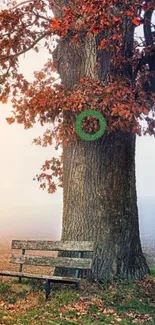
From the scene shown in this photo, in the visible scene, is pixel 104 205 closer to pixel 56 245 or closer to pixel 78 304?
pixel 56 245

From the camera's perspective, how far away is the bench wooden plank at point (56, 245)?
9.16 meters

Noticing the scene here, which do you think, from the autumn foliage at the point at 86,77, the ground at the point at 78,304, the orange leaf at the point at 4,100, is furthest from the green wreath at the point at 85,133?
the ground at the point at 78,304

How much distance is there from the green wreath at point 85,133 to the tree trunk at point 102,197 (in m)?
0.33

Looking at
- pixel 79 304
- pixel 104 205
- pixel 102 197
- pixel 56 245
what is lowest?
pixel 79 304

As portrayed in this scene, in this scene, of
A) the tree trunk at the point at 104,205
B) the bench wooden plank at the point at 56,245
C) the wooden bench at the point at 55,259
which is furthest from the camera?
the tree trunk at the point at 104,205

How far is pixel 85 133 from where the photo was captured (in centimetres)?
1001

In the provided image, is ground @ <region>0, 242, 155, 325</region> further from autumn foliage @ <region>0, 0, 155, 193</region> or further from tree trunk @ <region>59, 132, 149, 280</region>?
autumn foliage @ <region>0, 0, 155, 193</region>

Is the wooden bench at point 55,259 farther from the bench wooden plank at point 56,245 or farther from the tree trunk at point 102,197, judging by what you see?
the tree trunk at point 102,197

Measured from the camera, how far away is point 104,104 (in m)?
9.09

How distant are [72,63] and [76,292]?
17.2 feet

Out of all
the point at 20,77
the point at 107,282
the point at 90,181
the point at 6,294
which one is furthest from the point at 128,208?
the point at 20,77

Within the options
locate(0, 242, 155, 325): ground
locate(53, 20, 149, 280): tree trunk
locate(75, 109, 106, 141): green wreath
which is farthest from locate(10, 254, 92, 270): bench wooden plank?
locate(75, 109, 106, 141): green wreath

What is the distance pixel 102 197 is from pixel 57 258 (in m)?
1.81

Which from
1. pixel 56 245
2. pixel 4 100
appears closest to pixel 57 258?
pixel 56 245
